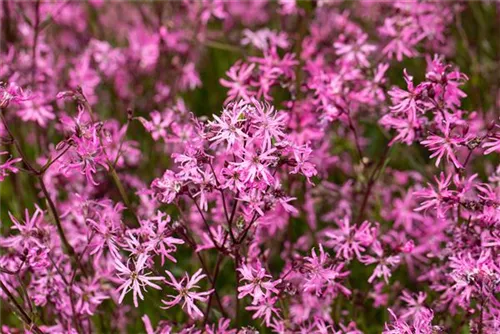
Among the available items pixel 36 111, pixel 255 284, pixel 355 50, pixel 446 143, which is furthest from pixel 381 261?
pixel 36 111

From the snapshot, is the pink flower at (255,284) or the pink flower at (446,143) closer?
the pink flower at (255,284)

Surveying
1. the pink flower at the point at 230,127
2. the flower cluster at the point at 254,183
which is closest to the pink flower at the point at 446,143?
the flower cluster at the point at 254,183

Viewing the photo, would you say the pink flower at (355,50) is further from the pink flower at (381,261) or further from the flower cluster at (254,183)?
the pink flower at (381,261)

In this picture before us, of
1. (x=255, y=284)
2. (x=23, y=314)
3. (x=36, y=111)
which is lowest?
(x=255, y=284)

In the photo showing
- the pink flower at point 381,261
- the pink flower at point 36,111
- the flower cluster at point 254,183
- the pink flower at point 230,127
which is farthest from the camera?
the pink flower at point 36,111

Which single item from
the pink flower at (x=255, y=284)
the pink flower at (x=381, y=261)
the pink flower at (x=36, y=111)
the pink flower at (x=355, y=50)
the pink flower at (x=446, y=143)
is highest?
the pink flower at (x=36, y=111)

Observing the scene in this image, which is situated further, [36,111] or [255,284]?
[36,111]

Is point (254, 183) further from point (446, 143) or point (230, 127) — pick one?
point (446, 143)

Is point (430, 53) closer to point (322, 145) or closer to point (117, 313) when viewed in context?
point (322, 145)

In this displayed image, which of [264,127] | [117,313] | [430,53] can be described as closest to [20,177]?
[117,313]

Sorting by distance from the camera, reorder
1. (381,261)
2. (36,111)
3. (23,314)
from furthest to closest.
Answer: (36,111) → (381,261) → (23,314)

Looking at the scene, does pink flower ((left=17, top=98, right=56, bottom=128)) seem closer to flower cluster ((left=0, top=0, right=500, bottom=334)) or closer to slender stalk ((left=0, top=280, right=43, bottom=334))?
flower cluster ((left=0, top=0, right=500, bottom=334))
